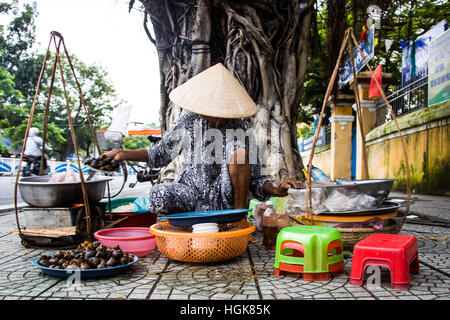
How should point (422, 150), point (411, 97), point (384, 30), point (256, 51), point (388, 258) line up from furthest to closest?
point (411, 97) → point (384, 30) → point (422, 150) → point (256, 51) → point (388, 258)

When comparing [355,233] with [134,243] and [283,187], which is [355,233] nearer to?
[283,187]

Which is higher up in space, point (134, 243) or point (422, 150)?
point (422, 150)

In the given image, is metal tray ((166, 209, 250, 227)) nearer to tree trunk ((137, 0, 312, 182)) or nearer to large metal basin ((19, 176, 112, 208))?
large metal basin ((19, 176, 112, 208))

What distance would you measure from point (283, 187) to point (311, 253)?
34.5 inches

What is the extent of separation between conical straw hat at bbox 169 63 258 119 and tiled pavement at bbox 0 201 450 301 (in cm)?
109

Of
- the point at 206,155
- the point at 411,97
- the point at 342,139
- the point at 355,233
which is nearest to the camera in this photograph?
the point at 355,233

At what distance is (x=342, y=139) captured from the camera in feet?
38.5

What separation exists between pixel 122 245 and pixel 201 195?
28.1 inches

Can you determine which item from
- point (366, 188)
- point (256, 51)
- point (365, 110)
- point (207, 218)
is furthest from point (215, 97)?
point (365, 110)

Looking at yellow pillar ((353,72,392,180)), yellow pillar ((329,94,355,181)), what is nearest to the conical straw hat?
yellow pillar ((353,72,392,180))

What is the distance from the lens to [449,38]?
22.7 feet

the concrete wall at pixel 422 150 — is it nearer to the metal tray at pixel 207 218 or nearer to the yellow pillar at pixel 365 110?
the yellow pillar at pixel 365 110

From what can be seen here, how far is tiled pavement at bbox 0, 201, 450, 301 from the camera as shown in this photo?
1688mm

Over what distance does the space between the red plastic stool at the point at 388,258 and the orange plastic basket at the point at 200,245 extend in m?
0.72
